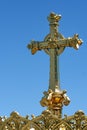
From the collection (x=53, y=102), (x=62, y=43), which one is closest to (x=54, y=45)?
(x=62, y=43)

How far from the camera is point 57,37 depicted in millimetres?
16203

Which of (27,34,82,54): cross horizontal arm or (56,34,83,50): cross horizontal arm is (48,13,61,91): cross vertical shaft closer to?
(27,34,82,54): cross horizontal arm

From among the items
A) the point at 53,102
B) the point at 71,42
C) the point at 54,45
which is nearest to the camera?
the point at 53,102

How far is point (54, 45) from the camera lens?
52.5 ft

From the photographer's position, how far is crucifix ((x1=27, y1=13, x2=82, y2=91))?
15.8 meters

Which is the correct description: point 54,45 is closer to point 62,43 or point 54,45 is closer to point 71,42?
point 62,43

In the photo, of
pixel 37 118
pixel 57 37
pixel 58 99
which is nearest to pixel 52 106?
pixel 58 99

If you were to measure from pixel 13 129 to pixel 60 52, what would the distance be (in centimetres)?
344

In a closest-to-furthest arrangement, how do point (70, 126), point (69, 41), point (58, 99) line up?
point (70, 126)
point (58, 99)
point (69, 41)

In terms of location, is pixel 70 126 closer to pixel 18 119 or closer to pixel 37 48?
pixel 18 119

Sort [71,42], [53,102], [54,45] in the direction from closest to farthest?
[53,102], [71,42], [54,45]

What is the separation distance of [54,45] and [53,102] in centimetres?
197

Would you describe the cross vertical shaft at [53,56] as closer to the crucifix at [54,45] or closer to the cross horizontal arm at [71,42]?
the crucifix at [54,45]

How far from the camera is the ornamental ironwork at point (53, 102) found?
43.7 feet
